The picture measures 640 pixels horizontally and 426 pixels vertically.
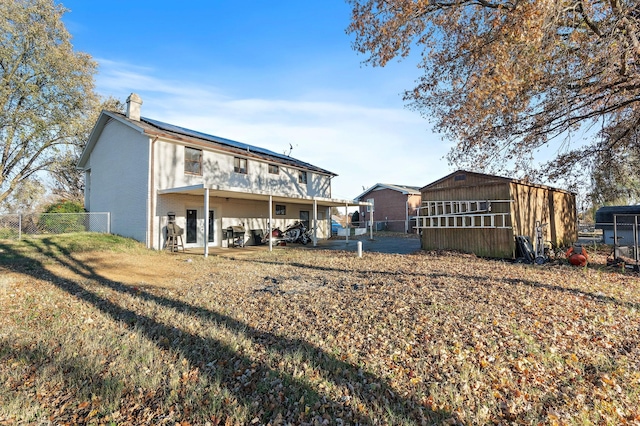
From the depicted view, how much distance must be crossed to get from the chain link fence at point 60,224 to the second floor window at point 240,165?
636 cm

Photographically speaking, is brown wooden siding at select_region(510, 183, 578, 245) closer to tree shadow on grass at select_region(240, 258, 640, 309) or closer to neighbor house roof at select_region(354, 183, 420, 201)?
tree shadow on grass at select_region(240, 258, 640, 309)

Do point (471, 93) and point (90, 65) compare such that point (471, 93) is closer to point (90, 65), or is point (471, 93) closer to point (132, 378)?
point (132, 378)

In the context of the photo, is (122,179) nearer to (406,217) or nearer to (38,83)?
(38,83)

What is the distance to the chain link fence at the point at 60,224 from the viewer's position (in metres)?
15.4

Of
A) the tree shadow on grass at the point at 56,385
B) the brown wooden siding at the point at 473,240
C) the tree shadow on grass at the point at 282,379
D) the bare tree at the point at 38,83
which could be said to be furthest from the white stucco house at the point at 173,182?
the tree shadow on grass at the point at 56,385

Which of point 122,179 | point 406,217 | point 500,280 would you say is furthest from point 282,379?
point 406,217

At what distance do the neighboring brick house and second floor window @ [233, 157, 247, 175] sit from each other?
1494 cm

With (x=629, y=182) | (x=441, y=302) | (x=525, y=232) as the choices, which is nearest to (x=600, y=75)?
(x=525, y=232)

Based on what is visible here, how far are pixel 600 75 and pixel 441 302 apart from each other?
759 cm

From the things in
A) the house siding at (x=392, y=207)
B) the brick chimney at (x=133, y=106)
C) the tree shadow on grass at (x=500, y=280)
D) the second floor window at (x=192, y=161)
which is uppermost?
the brick chimney at (x=133, y=106)

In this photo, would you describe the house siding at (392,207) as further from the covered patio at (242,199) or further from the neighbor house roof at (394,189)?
the covered patio at (242,199)

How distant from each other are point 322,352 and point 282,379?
0.69 meters

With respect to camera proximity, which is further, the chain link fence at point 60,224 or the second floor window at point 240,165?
the second floor window at point 240,165

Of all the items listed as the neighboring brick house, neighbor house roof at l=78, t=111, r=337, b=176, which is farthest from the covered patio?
the neighboring brick house
